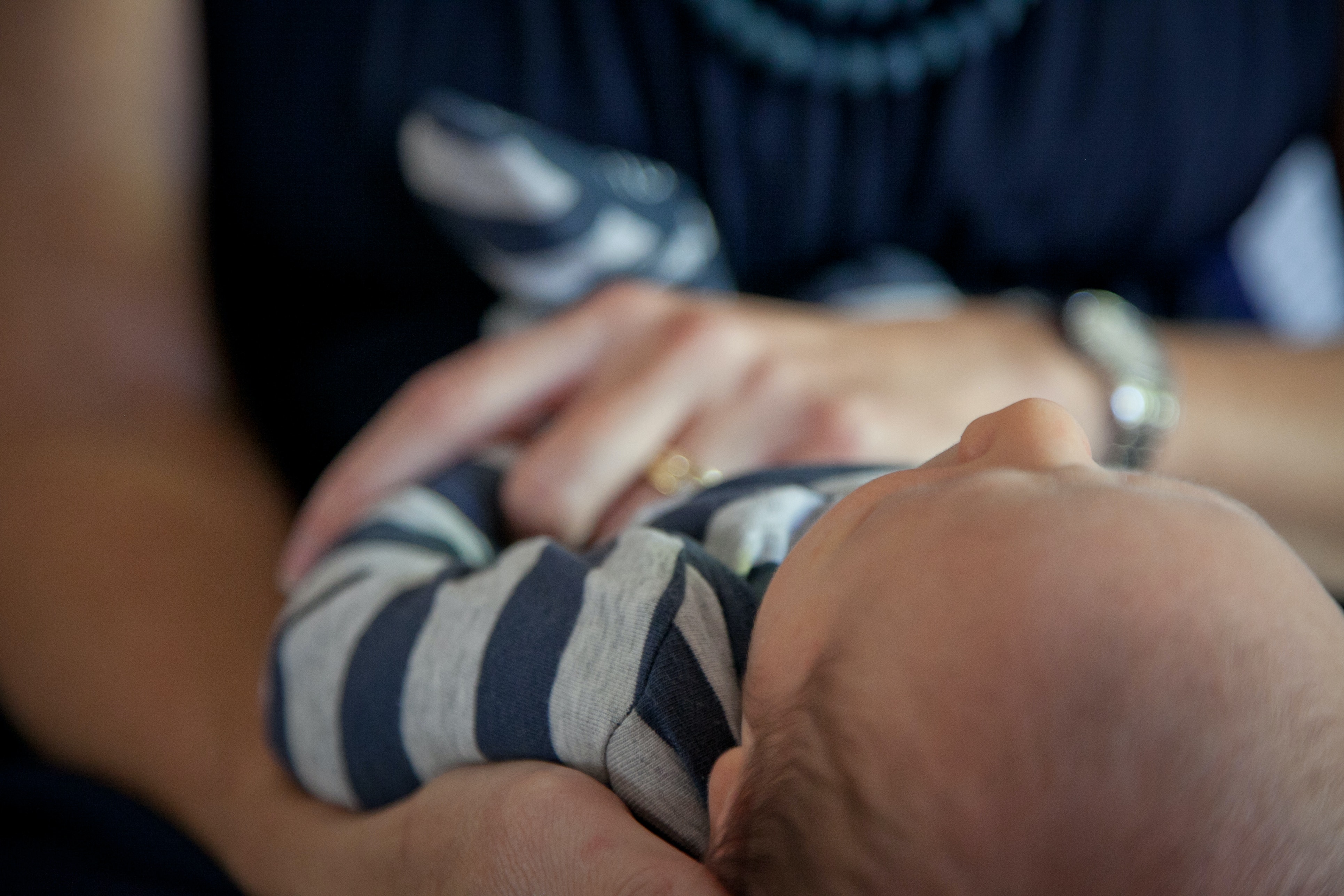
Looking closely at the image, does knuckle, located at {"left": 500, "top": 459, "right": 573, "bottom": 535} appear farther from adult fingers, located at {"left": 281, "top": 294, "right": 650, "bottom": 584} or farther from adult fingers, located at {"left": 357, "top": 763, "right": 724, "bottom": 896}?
adult fingers, located at {"left": 357, "top": 763, "right": 724, "bottom": 896}

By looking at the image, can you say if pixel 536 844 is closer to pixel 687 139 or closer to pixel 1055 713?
pixel 1055 713

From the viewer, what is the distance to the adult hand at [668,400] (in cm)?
45

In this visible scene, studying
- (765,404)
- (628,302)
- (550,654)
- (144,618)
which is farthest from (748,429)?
(144,618)

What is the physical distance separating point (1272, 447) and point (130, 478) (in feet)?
2.44

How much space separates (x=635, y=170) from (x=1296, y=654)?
49 centimetres

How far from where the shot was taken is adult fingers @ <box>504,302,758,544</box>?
0.43 metres

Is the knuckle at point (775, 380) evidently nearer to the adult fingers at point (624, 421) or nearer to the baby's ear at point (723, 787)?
the adult fingers at point (624, 421)

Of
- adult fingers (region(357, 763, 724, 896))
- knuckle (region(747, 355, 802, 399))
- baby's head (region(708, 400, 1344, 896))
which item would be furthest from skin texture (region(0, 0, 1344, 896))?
baby's head (region(708, 400, 1344, 896))

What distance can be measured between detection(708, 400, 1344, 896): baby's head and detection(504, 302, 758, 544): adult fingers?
0.21 metres

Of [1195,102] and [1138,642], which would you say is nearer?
[1138,642]

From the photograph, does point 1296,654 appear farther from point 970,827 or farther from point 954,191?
point 954,191

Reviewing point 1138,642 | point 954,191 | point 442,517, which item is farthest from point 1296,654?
point 954,191

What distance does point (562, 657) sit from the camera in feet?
0.92

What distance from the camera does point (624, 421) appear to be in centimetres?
44
